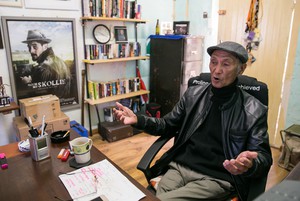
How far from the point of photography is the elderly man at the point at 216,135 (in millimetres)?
1308

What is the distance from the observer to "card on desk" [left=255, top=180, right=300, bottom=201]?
260mm

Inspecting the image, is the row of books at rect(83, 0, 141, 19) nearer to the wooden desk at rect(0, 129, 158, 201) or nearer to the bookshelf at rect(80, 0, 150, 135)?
the bookshelf at rect(80, 0, 150, 135)

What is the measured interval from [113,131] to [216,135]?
1903 mm

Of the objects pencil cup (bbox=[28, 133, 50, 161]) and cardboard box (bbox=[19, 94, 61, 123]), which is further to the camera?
cardboard box (bbox=[19, 94, 61, 123])

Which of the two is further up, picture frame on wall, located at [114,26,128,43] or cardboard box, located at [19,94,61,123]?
picture frame on wall, located at [114,26,128,43]

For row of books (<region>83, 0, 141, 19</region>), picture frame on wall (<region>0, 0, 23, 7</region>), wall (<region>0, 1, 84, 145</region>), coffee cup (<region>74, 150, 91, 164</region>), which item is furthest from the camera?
row of books (<region>83, 0, 141, 19</region>)

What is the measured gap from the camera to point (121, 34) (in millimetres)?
3293

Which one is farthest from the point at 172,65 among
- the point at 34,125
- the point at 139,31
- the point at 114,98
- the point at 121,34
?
the point at 34,125

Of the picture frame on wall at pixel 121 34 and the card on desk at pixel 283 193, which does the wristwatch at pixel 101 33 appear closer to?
the picture frame on wall at pixel 121 34

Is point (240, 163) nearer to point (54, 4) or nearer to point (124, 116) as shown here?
point (124, 116)

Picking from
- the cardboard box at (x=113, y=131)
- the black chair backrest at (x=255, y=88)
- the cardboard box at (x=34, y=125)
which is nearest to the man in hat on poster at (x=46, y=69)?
the cardboard box at (x=34, y=125)

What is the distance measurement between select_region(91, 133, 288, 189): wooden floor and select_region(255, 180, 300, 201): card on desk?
7.10 feet

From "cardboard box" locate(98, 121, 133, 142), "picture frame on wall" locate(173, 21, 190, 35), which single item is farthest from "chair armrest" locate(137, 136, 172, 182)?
"picture frame on wall" locate(173, 21, 190, 35)

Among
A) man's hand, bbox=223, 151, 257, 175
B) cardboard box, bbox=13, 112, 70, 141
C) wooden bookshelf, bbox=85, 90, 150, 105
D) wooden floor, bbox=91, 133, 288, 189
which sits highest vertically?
man's hand, bbox=223, 151, 257, 175
